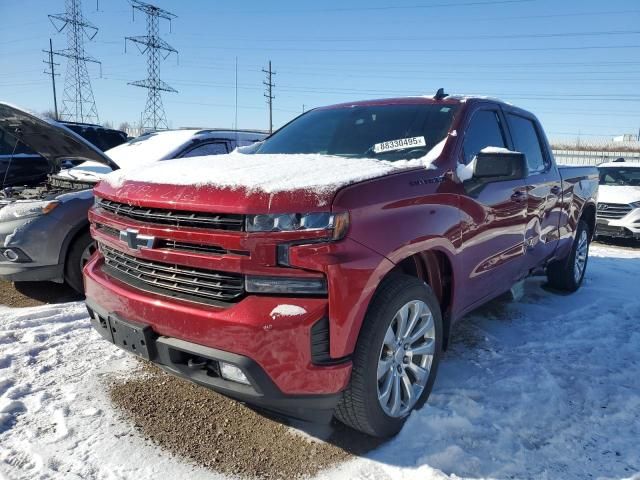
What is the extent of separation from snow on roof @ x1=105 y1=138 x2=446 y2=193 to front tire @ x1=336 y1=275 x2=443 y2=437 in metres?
0.59

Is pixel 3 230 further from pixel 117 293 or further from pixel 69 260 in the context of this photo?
pixel 117 293

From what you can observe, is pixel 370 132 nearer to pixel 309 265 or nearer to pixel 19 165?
pixel 309 265

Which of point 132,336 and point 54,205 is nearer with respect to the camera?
point 132,336

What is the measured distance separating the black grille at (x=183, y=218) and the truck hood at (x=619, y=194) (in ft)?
30.5

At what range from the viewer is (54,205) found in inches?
173

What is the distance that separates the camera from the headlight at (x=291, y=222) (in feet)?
6.86

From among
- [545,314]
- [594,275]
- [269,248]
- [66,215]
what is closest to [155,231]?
[269,248]

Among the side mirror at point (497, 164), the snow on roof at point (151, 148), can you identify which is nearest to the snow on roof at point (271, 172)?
the side mirror at point (497, 164)

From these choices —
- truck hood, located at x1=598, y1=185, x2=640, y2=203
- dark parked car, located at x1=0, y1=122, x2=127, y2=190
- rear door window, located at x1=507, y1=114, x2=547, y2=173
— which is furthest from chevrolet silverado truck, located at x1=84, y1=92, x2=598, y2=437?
truck hood, located at x1=598, y1=185, x2=640, y2=203

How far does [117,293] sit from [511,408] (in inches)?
91.1

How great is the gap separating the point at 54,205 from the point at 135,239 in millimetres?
2449

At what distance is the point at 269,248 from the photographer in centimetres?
208

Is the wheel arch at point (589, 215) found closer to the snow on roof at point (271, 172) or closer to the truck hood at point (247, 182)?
the snow on roof at point (271, 172)

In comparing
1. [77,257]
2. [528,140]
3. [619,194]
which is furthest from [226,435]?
[619,194]
